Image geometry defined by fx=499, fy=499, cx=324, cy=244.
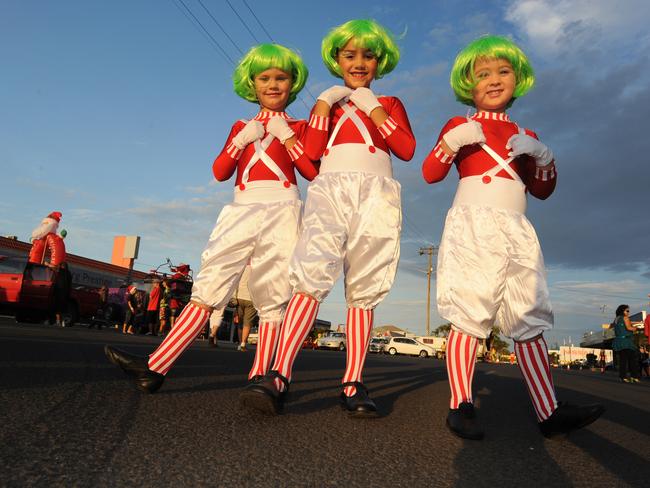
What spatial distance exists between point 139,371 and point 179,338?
25cm

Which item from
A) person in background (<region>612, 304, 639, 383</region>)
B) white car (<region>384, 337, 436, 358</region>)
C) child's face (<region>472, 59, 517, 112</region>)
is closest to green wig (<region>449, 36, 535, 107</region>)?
child's face (<region>472, 59, 517, 112</region>)

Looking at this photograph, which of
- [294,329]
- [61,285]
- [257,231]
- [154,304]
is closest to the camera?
[294,329]

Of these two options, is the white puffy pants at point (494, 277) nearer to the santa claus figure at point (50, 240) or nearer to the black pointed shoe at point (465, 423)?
the black pointed shoe at point (465, 423)

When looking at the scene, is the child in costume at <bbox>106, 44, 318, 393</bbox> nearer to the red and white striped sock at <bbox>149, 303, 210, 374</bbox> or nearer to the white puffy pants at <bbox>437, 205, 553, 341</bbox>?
the red and white striped sock at <bbox>149, 303, 210, 374</bbox>

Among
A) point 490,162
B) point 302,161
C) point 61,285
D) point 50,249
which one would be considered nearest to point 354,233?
point 302,161

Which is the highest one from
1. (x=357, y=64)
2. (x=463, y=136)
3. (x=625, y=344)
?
(x=357, y=64)

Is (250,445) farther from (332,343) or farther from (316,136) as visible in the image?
(332,343)

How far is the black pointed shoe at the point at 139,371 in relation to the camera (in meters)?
2.48

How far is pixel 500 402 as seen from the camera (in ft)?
12.2

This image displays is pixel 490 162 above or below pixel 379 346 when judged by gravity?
above

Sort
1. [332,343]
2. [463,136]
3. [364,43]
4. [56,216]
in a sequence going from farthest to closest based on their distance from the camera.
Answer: [332,343] < [56,216] < [364,43] < [463,136]

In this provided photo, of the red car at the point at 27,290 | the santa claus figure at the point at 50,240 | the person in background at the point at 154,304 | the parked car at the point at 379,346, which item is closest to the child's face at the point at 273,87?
the santa claus figure at the point at 50,240

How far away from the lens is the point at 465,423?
2156mm

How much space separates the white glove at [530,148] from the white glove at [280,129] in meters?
1.19
